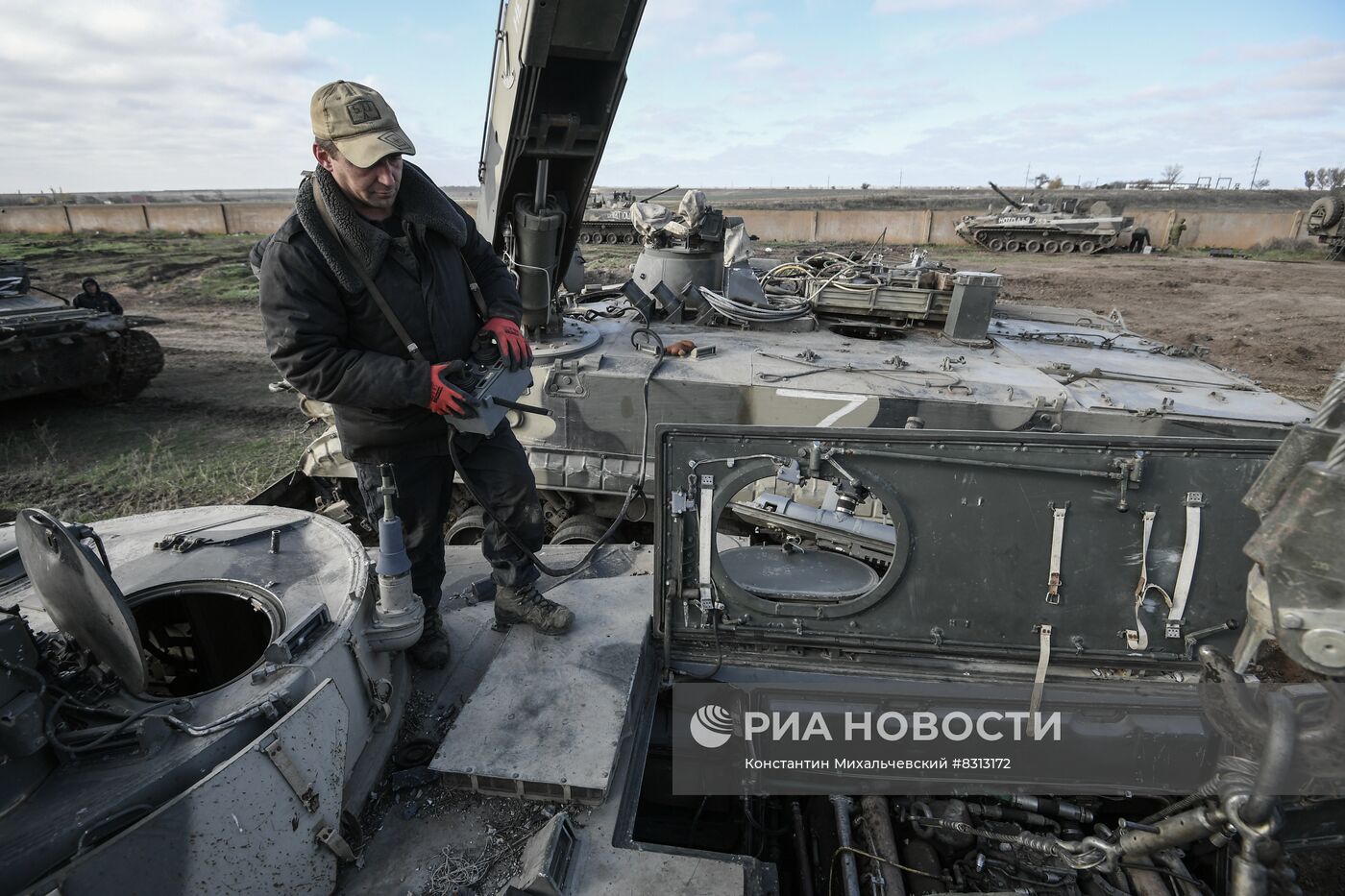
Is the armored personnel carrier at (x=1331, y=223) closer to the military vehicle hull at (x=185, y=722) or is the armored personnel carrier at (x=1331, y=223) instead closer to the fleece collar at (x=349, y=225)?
the fleece collar at (x=349, y=225)

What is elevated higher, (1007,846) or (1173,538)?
(1173,538)

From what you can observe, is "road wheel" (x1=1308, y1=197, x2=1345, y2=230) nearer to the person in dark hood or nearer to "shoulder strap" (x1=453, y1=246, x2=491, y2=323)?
"shoulder strap" (x1=453, y1=246, x2=491, y2=323)

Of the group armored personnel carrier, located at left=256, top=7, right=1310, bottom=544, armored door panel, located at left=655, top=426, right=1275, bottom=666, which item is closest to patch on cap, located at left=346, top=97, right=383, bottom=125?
armored door panel, located at left=655, top=426, right=1275, bottom=666

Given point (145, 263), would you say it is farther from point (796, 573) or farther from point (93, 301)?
point (796, 573)

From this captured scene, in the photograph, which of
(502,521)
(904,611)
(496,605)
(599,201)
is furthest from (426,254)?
(599,201)

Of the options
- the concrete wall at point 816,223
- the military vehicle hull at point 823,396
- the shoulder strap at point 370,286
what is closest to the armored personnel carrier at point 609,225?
the concrete wall at point 816,223

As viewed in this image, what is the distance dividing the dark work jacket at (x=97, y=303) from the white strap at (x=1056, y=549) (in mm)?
10885

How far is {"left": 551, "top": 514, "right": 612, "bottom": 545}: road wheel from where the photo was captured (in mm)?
5570

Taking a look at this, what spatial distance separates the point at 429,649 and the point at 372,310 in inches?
50.8

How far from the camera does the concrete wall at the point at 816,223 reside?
26.4 meters

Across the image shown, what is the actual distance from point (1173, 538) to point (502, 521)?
244 cm

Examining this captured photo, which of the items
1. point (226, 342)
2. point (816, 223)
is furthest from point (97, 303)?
point (816, 223)

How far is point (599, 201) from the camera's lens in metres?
27.2

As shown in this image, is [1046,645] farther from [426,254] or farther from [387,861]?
[426,254]
